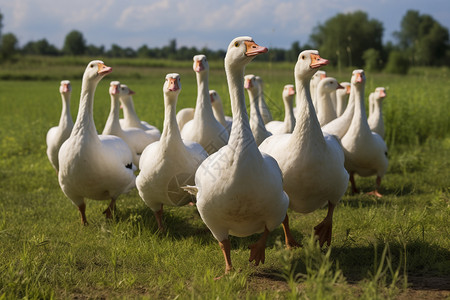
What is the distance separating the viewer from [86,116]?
6434 millimetres

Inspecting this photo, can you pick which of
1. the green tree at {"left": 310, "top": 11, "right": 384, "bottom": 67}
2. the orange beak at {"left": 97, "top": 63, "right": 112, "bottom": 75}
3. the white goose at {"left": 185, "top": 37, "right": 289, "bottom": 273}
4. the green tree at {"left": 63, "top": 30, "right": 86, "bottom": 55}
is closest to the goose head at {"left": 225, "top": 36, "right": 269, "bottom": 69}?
the white goose at {"left": 185, "top": 37, "right": 289, "bottom": 273}

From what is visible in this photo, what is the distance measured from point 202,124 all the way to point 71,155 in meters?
2.08

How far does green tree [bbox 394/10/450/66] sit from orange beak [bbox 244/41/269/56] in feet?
162

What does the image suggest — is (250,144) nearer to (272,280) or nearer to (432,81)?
(272,280)

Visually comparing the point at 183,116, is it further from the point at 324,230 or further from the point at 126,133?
the point at 324,230

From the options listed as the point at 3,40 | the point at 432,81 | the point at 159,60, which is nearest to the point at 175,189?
the point at 432,81

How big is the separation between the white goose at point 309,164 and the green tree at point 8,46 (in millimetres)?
74404

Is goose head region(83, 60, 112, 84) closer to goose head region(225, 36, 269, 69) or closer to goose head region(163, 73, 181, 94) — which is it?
goose head region(163, 73, 181, 94)

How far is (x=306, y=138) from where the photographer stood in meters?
4.92

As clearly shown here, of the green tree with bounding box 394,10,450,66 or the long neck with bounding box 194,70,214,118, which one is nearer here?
the long neck with bounding box 194,70,214,118

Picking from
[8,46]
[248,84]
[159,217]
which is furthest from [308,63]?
[8,46]

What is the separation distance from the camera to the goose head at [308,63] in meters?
5.06

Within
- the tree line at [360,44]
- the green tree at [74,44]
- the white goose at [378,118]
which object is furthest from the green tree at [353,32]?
the green tree at [74,44]

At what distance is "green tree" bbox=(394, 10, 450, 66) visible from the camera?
206ft
